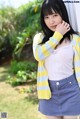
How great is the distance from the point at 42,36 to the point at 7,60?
7.49 meters

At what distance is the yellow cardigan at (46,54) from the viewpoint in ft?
8.61

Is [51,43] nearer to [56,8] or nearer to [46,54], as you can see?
[46,54]

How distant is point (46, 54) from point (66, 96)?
36 centimetres

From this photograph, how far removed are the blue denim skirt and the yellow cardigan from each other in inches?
1.8

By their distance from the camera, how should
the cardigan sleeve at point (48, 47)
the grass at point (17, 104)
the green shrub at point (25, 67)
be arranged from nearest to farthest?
the cardigan sleeve at point (48, 47) → the grass at point (17, 104) → the green shrub at point (25, 67)

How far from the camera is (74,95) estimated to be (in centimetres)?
269

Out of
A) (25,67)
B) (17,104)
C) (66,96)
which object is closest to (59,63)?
(66,96)

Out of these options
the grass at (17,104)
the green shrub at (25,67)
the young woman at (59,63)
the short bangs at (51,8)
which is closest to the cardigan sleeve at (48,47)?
the young woman at (59,63)

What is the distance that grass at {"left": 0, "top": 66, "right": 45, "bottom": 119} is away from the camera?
5.18 meters

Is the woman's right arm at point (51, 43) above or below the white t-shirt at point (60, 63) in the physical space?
above

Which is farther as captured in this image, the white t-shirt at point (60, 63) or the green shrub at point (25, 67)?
the green shrub at point (25, 67)

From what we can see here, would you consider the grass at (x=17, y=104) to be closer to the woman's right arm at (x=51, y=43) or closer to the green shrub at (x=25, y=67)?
the green shrub at (x=25, y=67)

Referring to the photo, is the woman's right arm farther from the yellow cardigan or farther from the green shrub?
the green shrub

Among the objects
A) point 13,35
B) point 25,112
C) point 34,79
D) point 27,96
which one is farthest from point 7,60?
point 25,112
